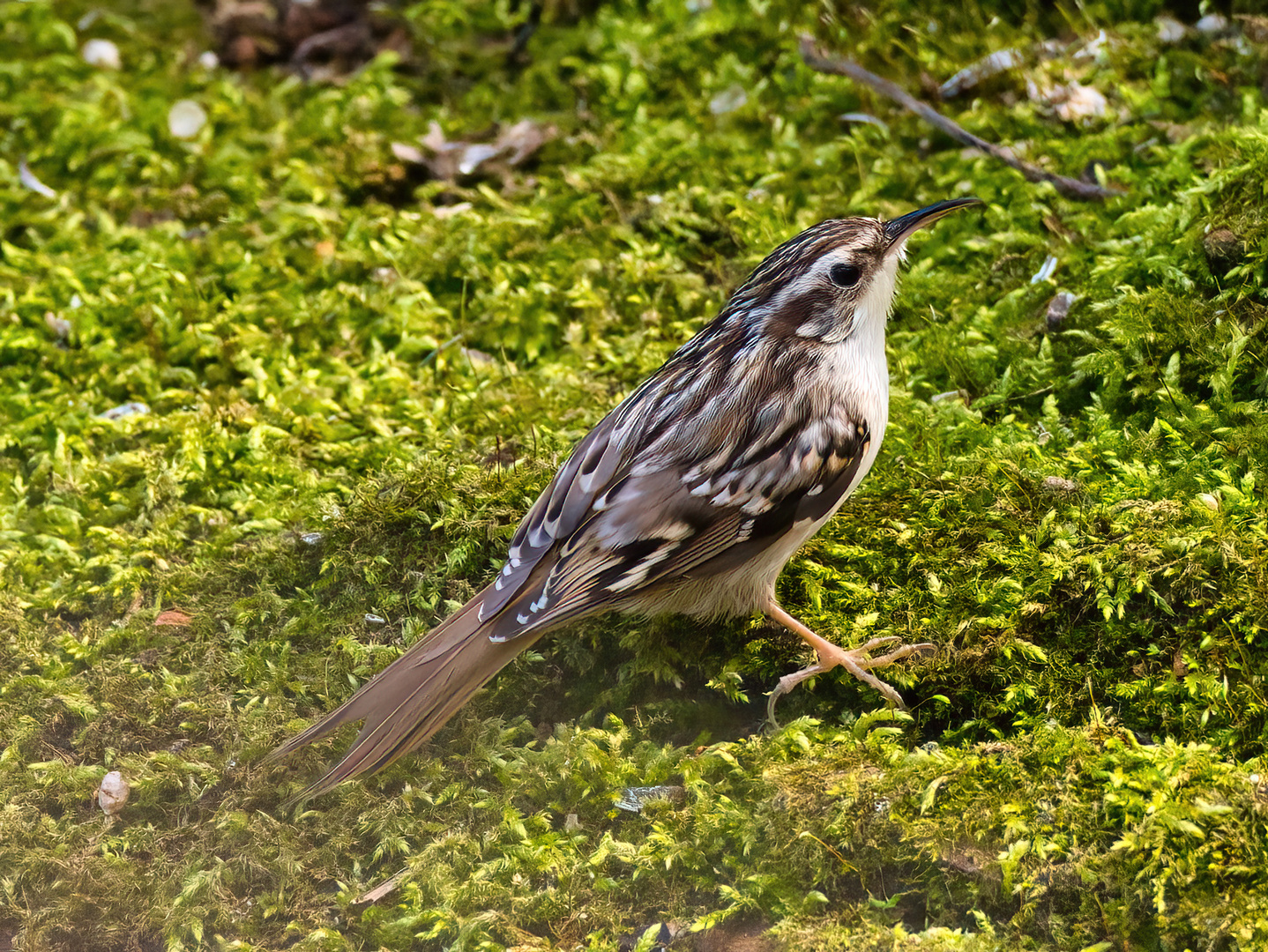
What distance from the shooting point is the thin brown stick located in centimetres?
543

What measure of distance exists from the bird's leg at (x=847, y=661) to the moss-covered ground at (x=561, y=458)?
0.07 metres

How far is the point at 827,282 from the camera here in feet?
13.1

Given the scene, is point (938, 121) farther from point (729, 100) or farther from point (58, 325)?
point (58, 325)

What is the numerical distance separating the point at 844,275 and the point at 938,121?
2.36 meters

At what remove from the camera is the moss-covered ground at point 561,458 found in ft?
10.9

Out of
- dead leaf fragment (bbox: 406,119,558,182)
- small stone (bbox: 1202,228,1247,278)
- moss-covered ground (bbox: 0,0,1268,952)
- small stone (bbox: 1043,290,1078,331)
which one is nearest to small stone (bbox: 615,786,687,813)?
moss-covered ground (bbox: 0,0,1268,952)

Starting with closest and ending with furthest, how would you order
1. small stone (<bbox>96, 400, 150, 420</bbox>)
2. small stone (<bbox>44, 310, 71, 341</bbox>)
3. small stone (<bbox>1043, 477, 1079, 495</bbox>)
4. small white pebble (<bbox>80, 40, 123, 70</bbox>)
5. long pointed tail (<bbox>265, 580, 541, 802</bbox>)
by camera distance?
long pointed tail (<bbox>265, 580, 541, 802</bbox>), small stone (<bbox>1043, 477, 1079, 495</bbox>), small stone (<bbox>96, 400, 150, 420</bbox>), small stone (<bbox>44, 310, 71, 341</bbox>), small white pebble (<bbox>80, 40, 123, 70</bbox>)

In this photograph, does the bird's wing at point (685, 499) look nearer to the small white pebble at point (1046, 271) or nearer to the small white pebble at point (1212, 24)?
the small white pebble at point (1046, 271)

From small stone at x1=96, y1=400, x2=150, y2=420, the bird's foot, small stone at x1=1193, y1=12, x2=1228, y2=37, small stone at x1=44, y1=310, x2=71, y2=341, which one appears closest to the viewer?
the bird's foot

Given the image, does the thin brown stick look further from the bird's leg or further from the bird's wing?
the bird's leg

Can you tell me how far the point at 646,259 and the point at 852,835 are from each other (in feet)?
10.9

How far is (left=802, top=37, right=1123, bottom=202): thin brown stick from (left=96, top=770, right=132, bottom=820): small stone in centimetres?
496

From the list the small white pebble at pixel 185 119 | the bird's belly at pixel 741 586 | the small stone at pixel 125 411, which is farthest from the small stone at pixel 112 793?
the small white pebble at pixel 185 119

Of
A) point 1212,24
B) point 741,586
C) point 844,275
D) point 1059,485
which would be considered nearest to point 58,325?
point 741,586
